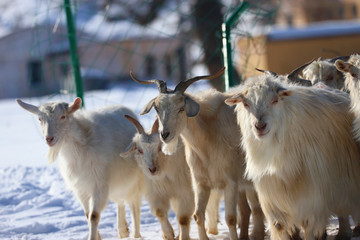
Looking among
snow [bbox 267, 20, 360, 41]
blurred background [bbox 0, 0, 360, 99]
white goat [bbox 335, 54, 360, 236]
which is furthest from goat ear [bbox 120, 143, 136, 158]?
snow [bbox 267, 20, 360, 41]

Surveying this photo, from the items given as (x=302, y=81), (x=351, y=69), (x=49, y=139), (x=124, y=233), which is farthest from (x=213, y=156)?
(x=124, y=233)

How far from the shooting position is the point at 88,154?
6.82m

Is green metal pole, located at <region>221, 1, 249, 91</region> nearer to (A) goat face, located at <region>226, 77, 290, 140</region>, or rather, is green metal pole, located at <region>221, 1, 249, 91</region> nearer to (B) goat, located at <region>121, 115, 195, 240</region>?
(B) goat, located at <region>121, 115, 195, 240</region>

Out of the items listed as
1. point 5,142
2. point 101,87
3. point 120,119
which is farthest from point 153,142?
point 101,87

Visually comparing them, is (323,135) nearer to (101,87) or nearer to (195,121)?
(195,121)

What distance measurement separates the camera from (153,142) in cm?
659

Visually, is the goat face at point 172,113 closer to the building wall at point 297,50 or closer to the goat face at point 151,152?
the goat face at point 151,152

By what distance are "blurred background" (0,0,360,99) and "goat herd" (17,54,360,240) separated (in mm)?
1526

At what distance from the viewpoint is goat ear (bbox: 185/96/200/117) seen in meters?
5.86

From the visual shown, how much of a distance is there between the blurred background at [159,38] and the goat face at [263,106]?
2.73m

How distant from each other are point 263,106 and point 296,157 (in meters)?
0.57

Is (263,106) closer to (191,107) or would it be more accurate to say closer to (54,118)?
(191,107)

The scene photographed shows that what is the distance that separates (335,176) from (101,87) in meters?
26.7

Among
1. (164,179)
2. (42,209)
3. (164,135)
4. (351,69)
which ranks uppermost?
(351,69)
